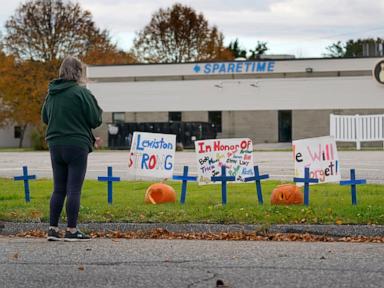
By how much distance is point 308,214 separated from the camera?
36.1 feet

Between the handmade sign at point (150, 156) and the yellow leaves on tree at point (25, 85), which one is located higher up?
the yellow leaves on tree at point (25, 85)

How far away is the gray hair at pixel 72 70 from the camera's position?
9719 millimetres

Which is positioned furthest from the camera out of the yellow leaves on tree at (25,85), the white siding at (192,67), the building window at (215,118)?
the yellow leaves on tree at (25,85)

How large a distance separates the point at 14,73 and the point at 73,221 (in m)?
51.5

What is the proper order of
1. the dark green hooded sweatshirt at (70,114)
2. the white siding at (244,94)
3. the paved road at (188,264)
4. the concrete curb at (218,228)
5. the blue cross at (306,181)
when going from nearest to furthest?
the paved road at (188,264), the dark green hooded sweatshirt at (70,114), the concrete curb at (218,228), the blue cross at (306,181), the white siding at (244,94)

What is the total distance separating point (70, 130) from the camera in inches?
379

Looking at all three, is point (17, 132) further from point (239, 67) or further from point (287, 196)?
point (287, 196)

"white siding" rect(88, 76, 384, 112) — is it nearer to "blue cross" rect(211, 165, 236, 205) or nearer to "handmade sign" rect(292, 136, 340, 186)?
"handmade sign" rect(292, 136, 340, 186)

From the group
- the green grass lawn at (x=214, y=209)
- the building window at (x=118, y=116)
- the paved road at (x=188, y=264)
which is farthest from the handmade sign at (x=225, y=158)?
the building window at (x=118, y=116)

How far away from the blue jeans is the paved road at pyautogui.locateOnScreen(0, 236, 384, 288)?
1.25ft

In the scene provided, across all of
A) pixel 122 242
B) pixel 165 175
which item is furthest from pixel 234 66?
pixel 122 242

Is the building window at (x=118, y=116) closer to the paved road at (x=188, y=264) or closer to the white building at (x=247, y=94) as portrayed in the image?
the white building at (x=247, y=94)

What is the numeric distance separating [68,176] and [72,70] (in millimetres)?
1238

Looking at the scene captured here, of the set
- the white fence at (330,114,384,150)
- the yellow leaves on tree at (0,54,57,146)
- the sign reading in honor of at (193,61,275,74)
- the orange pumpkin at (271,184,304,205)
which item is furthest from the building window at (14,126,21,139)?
the orange pumpkin at (271,184,304,205)
